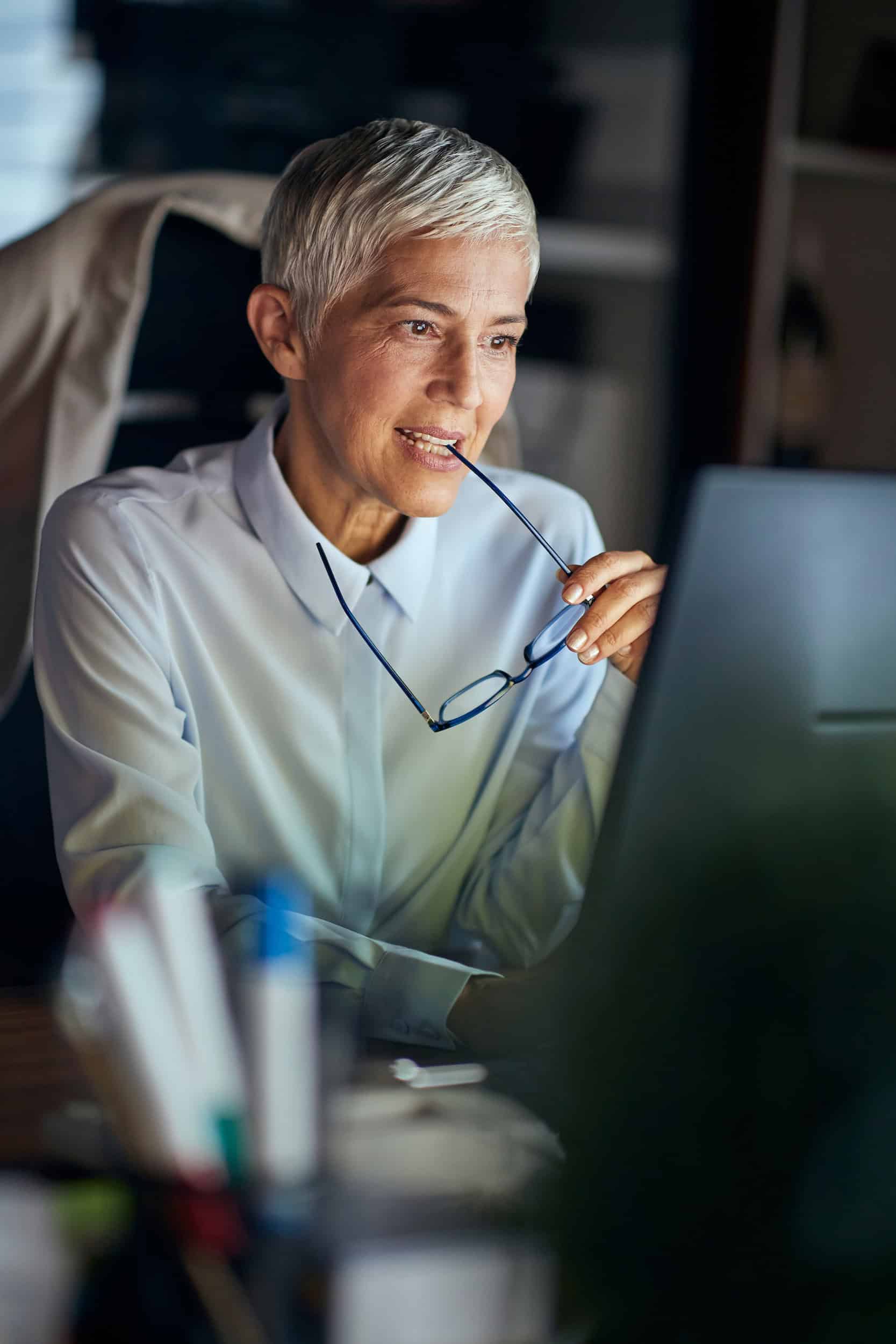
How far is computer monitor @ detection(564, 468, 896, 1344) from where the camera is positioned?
0.52m

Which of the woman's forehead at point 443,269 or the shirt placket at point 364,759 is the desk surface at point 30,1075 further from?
the woman's forehead at point 443,269

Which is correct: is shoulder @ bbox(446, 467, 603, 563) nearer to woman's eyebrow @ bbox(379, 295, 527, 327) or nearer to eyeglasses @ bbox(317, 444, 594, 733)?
eyeglasses @ bbox(317, 444, 594, 733)

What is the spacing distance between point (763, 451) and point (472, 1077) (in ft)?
5.60

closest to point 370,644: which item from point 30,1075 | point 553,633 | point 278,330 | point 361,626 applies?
point 361,626

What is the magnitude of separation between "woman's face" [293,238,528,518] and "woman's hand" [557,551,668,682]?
16 centimetres

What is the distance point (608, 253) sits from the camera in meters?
2.30

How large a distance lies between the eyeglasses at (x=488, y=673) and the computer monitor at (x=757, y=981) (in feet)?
1.43

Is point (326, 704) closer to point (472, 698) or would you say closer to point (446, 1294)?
point (472, 698)

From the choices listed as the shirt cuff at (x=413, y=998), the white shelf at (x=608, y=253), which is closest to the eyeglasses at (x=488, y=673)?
the shirt cuff at (x=413, y=998)

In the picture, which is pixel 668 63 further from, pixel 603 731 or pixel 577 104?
pixel 603 731

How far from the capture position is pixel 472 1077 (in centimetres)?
72

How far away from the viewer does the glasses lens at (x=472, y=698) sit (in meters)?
1.06

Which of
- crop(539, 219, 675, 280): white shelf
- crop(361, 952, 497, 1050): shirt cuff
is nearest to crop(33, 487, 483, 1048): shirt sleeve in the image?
crop(361, 952, 497, 1050): shirt cuff

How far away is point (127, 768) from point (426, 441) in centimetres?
33
